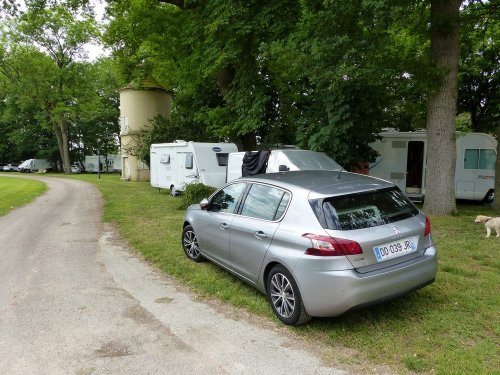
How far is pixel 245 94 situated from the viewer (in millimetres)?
16625

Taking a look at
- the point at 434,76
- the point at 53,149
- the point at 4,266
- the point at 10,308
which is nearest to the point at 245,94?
the point at 434,76

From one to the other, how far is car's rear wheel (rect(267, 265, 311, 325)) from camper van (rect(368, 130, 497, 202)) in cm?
1216

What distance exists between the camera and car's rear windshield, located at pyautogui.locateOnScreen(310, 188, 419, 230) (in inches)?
157

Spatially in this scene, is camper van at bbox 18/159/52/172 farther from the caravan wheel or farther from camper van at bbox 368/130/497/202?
the caravan wheel

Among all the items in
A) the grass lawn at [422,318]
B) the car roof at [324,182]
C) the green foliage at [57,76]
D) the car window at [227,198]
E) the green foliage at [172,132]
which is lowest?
the grass lawn at [422,318]

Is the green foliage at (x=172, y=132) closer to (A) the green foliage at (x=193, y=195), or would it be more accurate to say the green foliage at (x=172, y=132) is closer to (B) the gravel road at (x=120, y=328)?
(A) the green foliage at (x=193, y=195)

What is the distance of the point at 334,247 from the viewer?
12.4 feet

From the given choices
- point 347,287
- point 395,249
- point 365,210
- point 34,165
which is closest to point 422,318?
point 395,249

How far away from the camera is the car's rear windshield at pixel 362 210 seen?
3998 mm

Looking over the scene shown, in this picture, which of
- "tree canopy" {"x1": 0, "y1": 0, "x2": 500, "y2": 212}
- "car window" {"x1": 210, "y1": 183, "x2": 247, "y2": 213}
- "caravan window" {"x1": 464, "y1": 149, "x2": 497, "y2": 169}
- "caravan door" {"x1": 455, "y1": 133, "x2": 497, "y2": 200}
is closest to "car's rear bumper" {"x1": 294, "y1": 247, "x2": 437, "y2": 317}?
"car window" {"x1": 210, "y1": 183, "x2": 247, "y2": 213}

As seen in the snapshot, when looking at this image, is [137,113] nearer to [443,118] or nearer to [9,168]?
[443,118]

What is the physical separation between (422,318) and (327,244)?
59.1 inches

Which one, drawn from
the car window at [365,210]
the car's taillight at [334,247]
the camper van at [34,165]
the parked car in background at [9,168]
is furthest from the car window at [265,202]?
the parked car in background at [9,168]

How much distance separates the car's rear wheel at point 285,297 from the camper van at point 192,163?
438 inches
